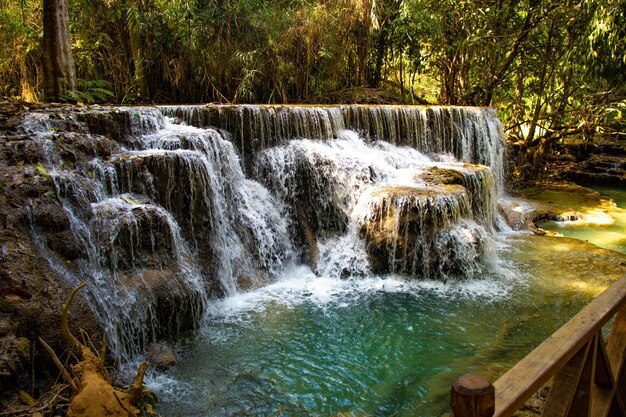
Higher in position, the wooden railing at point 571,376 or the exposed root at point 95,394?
the wooden railing at point 571,376

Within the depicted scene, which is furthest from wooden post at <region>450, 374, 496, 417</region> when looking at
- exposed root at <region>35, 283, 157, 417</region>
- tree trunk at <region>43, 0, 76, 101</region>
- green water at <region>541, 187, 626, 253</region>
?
green water at <region>541, 187, 626, 253</region>

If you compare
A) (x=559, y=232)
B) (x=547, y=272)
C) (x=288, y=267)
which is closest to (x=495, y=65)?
(x=559, y=232)

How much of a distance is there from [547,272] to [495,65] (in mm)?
9439

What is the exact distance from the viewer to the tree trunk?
7.79 m

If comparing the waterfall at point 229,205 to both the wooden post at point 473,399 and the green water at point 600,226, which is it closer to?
the green water at point 600,226

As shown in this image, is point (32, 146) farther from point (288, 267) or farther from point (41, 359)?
point (288, 267)

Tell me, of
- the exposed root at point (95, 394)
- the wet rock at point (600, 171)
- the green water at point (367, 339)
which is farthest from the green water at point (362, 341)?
the wet rock at point (600, 171)

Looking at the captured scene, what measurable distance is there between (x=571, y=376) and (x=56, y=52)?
8.71 m

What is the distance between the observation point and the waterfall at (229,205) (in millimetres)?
5125

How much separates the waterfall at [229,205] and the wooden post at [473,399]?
413cm

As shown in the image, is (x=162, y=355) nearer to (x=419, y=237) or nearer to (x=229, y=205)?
(x=229, y=205)

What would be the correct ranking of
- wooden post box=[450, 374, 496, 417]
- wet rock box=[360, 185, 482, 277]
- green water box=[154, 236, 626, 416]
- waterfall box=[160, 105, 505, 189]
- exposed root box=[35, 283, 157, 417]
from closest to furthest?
wooden post box=[450, 374, 496, 417], exposed root box=[35, 283, 157, 417], green water box=[154, 236, 626, 416], wet rock box=[360, 185, 482, 277], waterfall box=[160, 105, 505, 189]

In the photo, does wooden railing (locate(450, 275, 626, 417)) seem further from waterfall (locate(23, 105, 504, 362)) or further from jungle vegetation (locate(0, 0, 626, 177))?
jungle vegetation (locate(0, 0, 626, 177))

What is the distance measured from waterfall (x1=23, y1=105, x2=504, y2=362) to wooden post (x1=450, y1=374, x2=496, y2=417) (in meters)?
4.13
